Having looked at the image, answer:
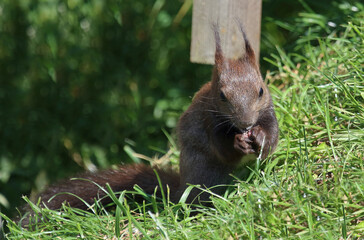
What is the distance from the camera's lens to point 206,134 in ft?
11.5

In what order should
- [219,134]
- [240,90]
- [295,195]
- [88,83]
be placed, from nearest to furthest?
[295,195]
[240,90]
[219,134]
[88,83]

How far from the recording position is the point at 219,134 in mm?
3359

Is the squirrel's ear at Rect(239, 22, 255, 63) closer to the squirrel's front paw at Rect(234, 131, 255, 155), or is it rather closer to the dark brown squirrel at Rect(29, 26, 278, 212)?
the dark brown squirrel at Rect(29, 26, 278, 212)

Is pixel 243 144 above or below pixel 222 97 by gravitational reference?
below

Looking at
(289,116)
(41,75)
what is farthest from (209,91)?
(41,75)

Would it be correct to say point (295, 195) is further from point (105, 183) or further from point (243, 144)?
point (105, 183)

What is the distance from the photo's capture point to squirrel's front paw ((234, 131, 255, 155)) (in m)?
3.20

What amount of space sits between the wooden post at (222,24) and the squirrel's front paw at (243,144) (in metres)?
0.97

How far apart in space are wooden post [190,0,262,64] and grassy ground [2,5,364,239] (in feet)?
1.75

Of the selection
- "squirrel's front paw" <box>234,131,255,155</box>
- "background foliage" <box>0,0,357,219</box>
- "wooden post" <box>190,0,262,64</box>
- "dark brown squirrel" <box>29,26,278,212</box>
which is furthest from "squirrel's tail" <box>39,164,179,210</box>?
"background foliage" <box>0,0,357,219</box>

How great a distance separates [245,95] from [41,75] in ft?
12.3

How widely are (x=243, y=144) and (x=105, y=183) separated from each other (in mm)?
1038

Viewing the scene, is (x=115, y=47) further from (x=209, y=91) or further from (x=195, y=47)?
(x=209, y=91)

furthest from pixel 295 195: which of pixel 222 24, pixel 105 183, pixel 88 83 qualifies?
pixel 88 83
